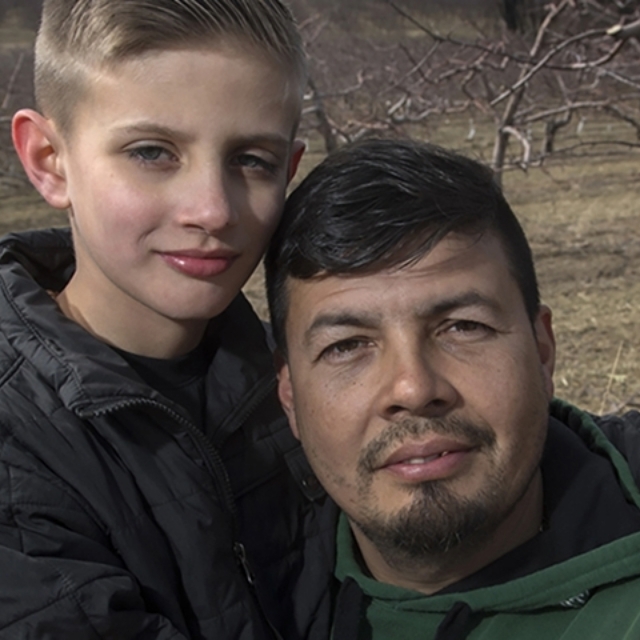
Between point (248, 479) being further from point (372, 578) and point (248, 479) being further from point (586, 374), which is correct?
point (586, 374)

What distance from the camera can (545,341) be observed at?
5.75 feet

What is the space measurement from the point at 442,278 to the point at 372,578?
601mm

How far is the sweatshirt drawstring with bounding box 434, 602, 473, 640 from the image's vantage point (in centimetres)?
153

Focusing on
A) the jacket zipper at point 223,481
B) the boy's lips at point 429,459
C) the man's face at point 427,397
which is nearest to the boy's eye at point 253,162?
the man's face at point 427,397

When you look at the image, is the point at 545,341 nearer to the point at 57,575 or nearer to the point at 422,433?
the point at 422,433

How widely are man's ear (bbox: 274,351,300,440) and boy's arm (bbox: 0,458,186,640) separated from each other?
1.53ft

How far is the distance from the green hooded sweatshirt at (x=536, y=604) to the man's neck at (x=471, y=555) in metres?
0.04

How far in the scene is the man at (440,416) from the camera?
151 centimetres

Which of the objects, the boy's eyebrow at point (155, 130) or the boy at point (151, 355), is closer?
the boy at point (151, 355)

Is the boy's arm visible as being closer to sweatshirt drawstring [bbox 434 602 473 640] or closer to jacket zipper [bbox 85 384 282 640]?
jacket zipper [bbox 85 384 282 640]

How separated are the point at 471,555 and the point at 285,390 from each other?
0.46 m

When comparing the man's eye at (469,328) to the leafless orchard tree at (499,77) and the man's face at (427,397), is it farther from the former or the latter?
the leafless orchard tree at (499,77)

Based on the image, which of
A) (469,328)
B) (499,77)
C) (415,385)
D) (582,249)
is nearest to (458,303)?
(469,328)

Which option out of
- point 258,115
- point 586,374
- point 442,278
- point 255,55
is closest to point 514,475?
point 442,278
